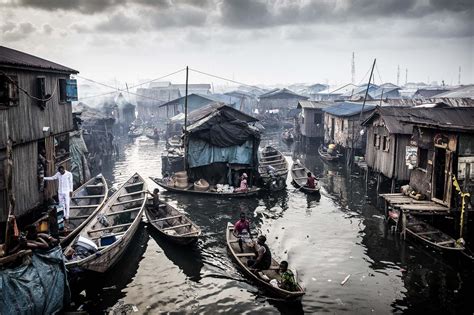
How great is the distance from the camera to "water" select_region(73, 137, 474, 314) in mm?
12273

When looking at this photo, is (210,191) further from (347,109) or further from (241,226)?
(347,109)

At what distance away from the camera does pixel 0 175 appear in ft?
45.3

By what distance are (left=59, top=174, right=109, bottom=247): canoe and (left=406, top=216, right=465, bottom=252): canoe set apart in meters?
14.4

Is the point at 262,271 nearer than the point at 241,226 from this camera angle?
Yes

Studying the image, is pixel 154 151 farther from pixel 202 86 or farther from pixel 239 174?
pixel 202 86

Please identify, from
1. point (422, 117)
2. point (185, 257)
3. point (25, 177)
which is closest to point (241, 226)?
point (185, 257)

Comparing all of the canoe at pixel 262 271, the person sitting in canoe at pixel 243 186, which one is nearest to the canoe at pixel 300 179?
the person sitting in canoe at pixel 243 186

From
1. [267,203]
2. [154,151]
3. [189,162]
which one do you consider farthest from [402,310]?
[154,151]

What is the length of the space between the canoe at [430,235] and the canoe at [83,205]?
47.3 ft

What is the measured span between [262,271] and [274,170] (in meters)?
15.3

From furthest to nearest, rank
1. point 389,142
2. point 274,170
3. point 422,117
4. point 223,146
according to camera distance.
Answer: point 274,170
point 223,146
point 389,142
point 422,117

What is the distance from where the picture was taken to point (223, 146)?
83.3 ft

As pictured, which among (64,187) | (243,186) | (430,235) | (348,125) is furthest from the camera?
(348,125)

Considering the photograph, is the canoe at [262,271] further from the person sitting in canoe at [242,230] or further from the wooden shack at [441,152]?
the wooden shack at [441,152]
